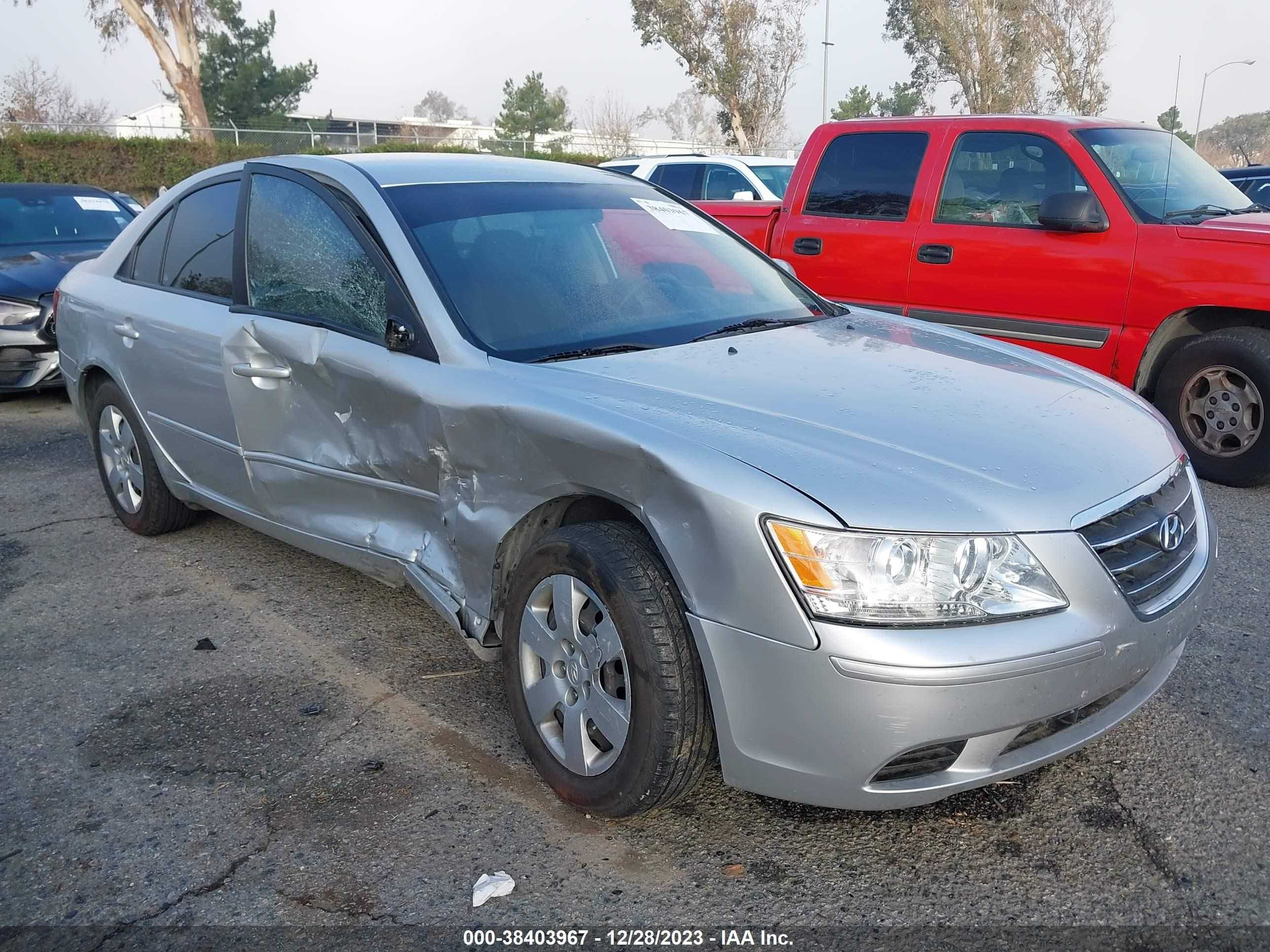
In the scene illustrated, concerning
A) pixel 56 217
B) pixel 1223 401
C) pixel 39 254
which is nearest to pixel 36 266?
pixel 39 254

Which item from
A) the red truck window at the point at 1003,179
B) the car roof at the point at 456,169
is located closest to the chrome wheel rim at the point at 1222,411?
the red truck window at the point at 1003,179

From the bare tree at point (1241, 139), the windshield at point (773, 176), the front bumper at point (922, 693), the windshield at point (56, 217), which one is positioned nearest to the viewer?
the front bumper at point (922, 693)

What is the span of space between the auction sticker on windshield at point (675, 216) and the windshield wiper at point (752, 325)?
60cm

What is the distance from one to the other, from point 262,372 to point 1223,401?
4412 mm

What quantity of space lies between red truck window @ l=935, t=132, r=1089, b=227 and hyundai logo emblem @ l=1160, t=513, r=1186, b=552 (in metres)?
3.37

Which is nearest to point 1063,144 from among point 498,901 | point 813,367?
point 813,367

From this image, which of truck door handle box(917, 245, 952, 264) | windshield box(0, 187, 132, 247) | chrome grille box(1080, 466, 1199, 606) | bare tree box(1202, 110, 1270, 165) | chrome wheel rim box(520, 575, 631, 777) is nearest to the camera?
chrome grille box(1080, 466, 1199, 606)

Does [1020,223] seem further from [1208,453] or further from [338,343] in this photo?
[338,343]

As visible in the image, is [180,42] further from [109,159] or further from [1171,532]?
[1171,532]

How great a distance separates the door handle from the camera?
352 cm

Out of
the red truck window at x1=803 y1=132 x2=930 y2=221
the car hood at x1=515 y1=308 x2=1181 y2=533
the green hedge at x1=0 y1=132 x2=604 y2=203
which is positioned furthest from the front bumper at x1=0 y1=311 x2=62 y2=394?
the green hedge at x1=0 y1=132 x2=604 y2=203

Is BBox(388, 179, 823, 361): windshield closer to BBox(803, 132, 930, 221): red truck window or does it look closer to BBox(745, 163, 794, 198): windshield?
BBox(803, 132, 930, 221): red truck window

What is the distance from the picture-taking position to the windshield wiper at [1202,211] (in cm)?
543

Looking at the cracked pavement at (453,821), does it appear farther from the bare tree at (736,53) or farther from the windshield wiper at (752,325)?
the bare tree at (736,53)
